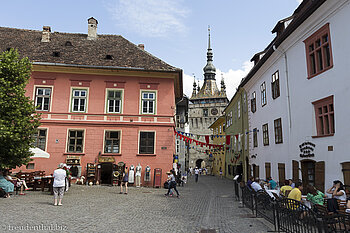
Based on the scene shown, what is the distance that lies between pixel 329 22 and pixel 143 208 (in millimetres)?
10515

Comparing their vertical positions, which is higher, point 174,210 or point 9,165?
point 9,165

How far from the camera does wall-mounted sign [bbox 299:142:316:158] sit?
1203 cm

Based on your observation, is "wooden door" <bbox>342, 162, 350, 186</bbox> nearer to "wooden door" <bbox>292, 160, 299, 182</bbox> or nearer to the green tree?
"wooden door" <bbox>292, 160, 299, 182</bbox>

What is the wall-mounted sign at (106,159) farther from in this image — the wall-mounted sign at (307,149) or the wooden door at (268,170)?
the wall-mounted sign at (307,149)

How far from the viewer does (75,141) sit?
1997cm

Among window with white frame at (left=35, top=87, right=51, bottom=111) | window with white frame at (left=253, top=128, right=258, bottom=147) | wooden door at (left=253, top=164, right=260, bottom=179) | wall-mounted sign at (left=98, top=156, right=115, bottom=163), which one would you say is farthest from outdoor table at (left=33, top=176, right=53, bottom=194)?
window with white frame at (left=253, top=128, right=258, bottom=147)

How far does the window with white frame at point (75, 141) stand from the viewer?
19.9 meters

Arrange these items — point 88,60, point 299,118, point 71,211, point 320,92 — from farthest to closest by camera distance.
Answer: point 88,60, point 299,118, point 320,92, point 71,211

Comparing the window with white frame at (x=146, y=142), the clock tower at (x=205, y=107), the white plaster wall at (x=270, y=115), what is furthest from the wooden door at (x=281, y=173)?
the clock tower at (x=205, y=107)

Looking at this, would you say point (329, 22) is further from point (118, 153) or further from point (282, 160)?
point (118, 153)

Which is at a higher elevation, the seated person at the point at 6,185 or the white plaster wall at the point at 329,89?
the white plaster wall at the point at 329,89

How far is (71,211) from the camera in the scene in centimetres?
951

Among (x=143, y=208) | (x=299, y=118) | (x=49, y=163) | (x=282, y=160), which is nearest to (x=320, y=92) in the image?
(x=299, y=118)

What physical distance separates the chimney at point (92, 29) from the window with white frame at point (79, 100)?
256 inches
